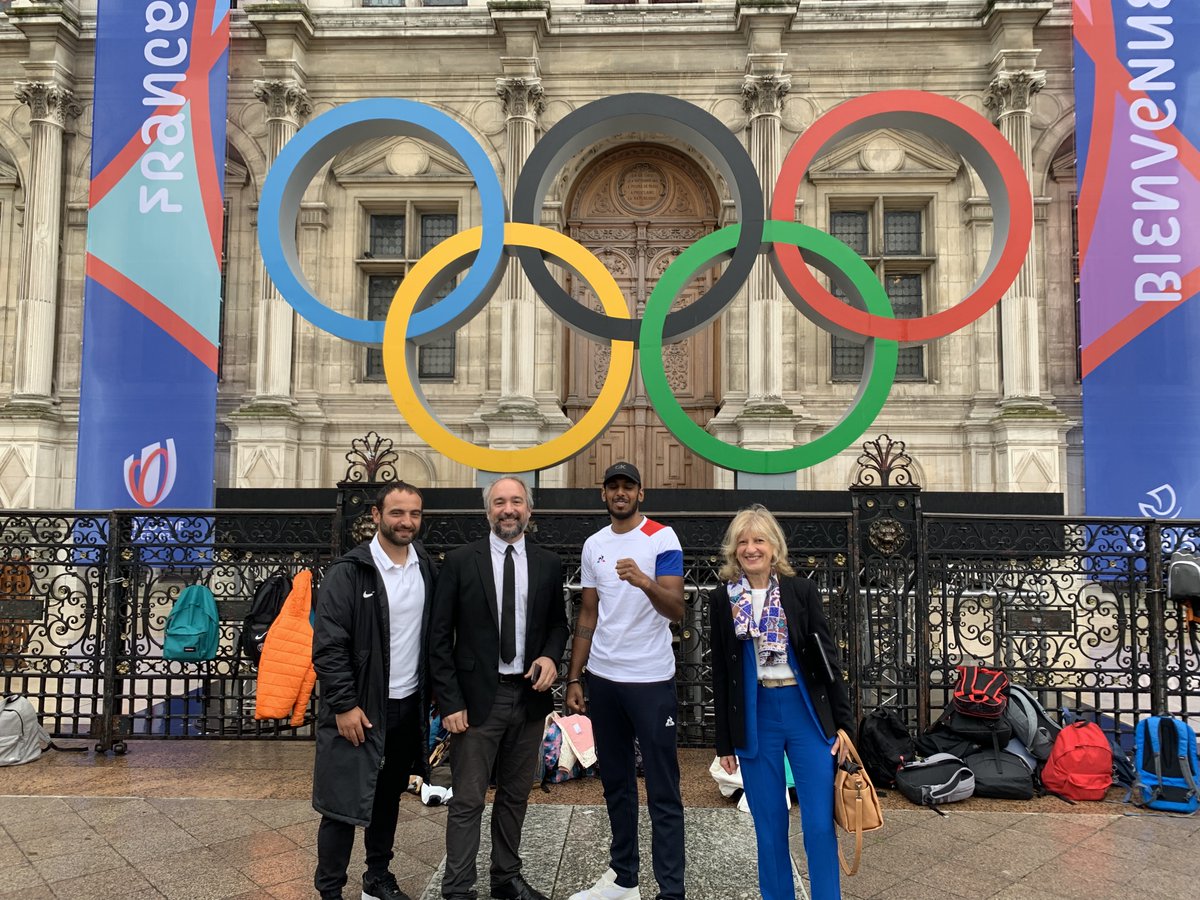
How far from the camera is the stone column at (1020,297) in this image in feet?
44.4

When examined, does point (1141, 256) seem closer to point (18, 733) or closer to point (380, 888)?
point (380, 888)

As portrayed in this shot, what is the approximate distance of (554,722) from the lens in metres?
5.95

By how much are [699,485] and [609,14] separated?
29.6 ft

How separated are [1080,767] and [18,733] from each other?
26.6 feet

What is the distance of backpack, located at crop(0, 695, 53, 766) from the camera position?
6.04 metres

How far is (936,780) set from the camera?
5.39m

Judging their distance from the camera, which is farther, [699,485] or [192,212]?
[699,485]

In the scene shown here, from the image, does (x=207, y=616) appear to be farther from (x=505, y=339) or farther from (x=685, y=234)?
(x=685, y=234)

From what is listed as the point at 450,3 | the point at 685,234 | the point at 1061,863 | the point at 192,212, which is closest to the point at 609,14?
the point at 450,3

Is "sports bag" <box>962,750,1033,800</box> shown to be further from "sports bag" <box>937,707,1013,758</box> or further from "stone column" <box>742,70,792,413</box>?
"stone column" <box>742,70,792,413</box>

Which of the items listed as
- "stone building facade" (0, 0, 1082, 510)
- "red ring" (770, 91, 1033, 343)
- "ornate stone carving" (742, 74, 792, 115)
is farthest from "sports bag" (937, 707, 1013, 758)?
"ornate stone carving" (742, 74, 792, 115)

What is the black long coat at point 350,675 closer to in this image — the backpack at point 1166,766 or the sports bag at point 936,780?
the sports bag at point 936,780

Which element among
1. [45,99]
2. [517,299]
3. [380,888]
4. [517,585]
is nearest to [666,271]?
[517,585]

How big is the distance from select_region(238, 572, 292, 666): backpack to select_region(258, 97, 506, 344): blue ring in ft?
8.29
